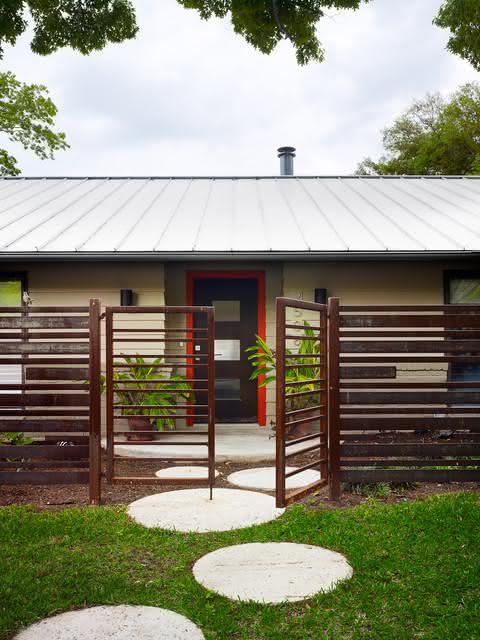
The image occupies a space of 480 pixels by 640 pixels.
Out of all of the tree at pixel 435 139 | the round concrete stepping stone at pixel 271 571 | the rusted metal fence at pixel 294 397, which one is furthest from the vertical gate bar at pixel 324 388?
the tree at pixel 435 139

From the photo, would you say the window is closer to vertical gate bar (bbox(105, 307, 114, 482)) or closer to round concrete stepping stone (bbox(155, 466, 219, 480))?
round concrete stepping stone (bbox(155, 466, 219, 480))

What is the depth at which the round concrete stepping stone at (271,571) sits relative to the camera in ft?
11.9

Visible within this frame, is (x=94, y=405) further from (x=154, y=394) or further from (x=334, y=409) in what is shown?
(x=154, y=394)

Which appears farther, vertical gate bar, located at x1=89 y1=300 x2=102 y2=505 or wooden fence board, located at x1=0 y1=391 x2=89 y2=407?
wooden fence board, located at x1=0 y1=391 x2=89 y2=407

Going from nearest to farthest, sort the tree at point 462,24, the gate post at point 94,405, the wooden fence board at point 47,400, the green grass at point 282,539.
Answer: the green grass at point 282,539 < the tree at point 462,24 < the gate post at point 94,405 < the wooden fence board at point 47,400

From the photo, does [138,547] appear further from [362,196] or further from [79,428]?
[362,196]

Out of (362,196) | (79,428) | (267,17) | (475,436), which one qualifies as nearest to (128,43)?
(267,17)

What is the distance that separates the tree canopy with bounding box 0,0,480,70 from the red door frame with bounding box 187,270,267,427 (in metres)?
5.50

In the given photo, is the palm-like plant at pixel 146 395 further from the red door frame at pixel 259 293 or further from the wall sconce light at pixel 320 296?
the wall sconce light at pixel 320 296

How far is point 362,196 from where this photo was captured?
11.6 metres

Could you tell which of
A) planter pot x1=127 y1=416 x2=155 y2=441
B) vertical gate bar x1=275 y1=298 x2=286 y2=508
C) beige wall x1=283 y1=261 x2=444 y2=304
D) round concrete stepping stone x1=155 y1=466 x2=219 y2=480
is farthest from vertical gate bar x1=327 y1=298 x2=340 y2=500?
beige wall x1=283 y1=261 x2=444 y2=304

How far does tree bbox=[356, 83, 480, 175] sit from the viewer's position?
31.7 metres

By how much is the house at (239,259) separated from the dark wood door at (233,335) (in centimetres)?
2

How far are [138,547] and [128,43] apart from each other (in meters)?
3.60
